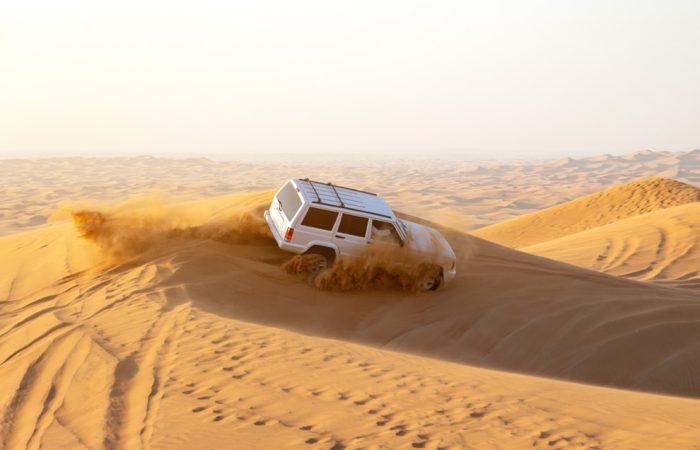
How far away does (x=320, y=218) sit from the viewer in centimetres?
1027

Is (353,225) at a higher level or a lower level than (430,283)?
higher

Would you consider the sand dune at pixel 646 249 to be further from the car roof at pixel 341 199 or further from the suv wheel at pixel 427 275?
the car roof at pixel 341 199


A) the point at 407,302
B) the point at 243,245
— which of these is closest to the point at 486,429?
the point at 407,302

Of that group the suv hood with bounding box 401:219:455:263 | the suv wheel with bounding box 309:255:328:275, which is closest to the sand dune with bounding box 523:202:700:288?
the suv hood with bounding box 401:219:455:263

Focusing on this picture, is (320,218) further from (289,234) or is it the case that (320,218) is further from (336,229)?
(289,234)

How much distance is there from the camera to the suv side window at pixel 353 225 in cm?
1040

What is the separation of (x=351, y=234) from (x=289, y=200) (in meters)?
1.24

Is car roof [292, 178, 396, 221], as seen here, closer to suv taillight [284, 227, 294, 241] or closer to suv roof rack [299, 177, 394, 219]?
suv roof rack [299, 177, 394, 219]

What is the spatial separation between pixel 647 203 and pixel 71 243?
28.0m

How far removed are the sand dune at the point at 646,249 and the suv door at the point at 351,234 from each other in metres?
9.25

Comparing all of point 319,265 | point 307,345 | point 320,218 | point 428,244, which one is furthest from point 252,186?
point 307,345

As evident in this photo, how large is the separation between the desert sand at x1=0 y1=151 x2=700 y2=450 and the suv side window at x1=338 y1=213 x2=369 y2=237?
0.72m

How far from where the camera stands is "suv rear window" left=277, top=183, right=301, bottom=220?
33.9 feet

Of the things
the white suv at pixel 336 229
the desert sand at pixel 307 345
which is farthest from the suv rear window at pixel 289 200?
the desert sand at pixel 307 345
